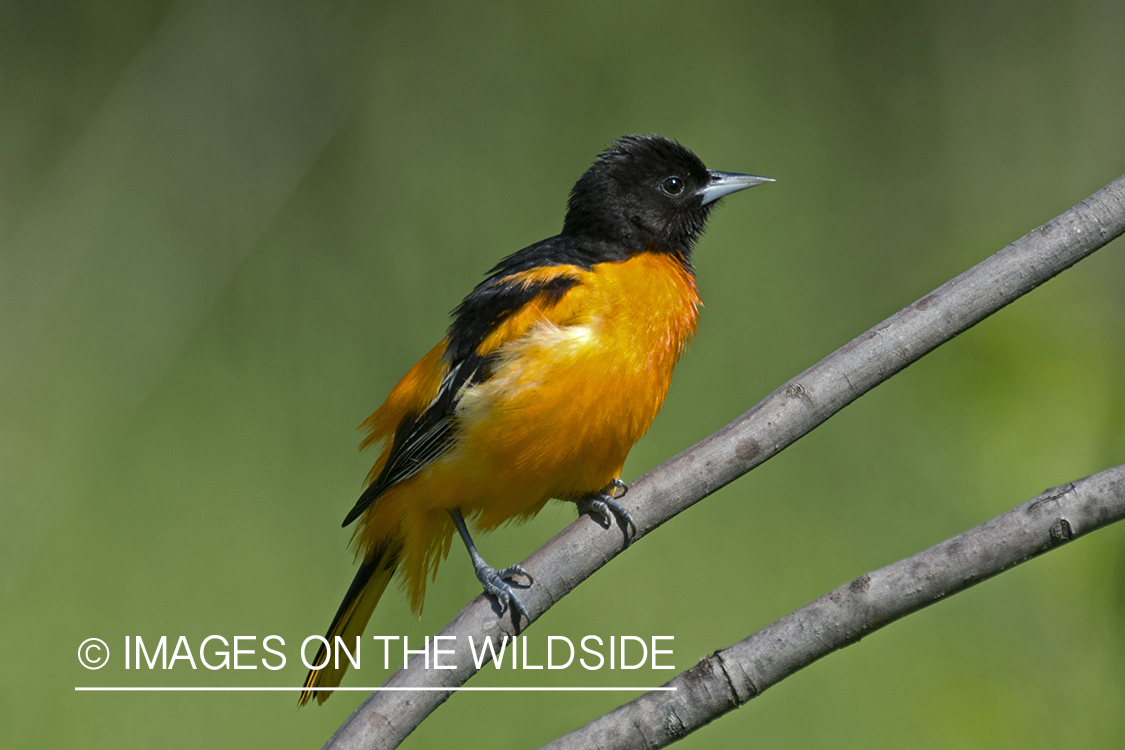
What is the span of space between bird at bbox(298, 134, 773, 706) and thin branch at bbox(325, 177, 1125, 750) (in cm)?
8

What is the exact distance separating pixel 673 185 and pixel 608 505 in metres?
0.73

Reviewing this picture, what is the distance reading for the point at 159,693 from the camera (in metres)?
1.95

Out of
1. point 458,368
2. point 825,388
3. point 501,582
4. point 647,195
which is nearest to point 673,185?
point 647,195

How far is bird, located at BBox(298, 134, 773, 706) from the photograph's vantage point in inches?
54.2

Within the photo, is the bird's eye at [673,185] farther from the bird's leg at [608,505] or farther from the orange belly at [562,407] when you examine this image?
the bird's leg at [608,505]

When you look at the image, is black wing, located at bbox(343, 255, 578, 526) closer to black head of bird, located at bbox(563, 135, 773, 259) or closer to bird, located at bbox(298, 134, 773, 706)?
bird, located at bbox(298, 134, 773, 706)

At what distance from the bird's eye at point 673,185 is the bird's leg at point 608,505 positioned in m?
0.56

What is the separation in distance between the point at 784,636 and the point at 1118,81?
8.03 ft

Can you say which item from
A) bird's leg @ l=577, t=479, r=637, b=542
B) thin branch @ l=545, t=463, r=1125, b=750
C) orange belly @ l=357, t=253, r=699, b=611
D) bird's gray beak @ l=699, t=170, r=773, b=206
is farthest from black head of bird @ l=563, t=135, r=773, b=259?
thin branch @ l=545, t=463, r=1125, b=750

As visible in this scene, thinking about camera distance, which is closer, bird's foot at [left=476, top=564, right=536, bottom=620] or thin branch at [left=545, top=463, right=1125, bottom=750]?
thin branch at [left=545, top=463, right=1125, bottom=750]

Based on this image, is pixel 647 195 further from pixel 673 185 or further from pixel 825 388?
pixel 825 388

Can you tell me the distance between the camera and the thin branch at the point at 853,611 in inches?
36.9

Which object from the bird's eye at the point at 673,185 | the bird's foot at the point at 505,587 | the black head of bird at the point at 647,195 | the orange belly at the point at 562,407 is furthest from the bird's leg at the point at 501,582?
the bird's eye at the point at 673,185

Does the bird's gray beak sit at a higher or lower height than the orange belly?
higher
